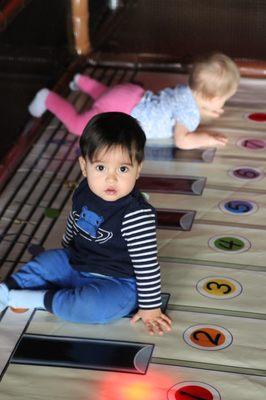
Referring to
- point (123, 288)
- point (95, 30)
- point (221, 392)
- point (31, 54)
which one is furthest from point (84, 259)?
point (95, 30)

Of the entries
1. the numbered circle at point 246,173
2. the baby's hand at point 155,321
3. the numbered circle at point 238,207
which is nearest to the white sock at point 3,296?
the baby's hand at point 155,321

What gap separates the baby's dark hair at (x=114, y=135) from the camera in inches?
57.1

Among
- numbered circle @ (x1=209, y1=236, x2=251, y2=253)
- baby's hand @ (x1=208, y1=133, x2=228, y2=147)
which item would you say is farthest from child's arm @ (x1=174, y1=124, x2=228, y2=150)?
numbered circle @ (x1=209, y1=236, x2=251, y2=253)

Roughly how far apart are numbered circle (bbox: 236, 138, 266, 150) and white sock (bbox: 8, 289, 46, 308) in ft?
2.84

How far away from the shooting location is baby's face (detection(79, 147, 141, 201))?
146cm

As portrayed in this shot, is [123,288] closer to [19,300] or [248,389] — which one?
[19,300]

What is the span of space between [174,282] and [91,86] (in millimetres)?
988

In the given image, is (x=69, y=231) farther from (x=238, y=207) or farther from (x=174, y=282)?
(x=238, y=207)

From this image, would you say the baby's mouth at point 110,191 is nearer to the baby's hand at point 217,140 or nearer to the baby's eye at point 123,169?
the baby's eye at point 123,169

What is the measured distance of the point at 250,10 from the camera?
314cm

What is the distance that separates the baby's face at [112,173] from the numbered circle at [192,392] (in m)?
0.36

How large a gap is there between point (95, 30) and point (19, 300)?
5.62ft

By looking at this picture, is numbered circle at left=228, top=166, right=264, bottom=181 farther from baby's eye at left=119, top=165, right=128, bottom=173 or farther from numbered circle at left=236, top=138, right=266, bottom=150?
baby's eye at left=119, top=165, right=128, bottom=173

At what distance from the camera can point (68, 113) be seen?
2.34 metres
